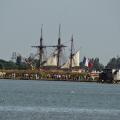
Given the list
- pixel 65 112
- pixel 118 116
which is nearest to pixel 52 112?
pixel 65 112

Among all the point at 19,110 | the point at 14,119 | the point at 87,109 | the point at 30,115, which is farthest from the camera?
the point at 87,109

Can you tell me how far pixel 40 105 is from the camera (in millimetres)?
124625

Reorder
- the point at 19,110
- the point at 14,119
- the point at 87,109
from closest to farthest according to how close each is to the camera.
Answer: the point at 14,119 → the point at 19,110 → the point at 87,109

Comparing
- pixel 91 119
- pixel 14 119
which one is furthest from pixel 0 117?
pixel 91 119

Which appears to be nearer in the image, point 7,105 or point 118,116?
point 118,116

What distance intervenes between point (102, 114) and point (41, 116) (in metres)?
9.72

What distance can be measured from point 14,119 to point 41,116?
6588mm

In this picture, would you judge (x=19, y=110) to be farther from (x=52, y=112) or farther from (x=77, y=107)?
(x=77, y=107)

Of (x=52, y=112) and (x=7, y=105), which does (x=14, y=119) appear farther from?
(x=7, y=105)

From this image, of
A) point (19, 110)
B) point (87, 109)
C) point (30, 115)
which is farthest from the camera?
point (87, 109)

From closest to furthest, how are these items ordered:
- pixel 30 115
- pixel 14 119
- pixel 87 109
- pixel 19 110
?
pixel 14 119, pixel 30 115, pixel 19 110, pixel 87 109

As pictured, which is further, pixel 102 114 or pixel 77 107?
pixel 77 107

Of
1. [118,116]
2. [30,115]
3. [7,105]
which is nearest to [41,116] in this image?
[30,115]

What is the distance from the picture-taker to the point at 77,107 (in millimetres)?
122625
